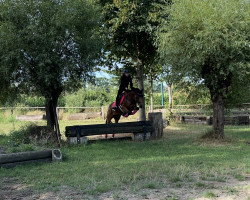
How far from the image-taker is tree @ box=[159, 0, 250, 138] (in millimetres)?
10039

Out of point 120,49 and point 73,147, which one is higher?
point 120,49

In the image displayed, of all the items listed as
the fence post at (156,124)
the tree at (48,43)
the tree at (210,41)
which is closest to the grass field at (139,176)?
the tree at (210,41)

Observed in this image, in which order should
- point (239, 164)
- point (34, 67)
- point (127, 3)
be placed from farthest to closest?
1. point (127, 3)
2. point (34, 67)
3. point (239, 164)

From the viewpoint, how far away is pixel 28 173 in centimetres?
707

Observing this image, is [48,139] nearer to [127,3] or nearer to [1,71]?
[1,71]

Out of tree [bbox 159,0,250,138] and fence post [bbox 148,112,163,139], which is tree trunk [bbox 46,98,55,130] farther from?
tree [bbox 159,0,250,138]

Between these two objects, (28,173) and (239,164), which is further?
(239,164)

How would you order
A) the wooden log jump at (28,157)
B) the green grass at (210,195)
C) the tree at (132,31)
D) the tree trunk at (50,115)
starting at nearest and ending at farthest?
1. the green grass at (210,195)
2. the wooden log jump at (28,157)
3. the tree trunk at (50,115)
4. the tree at (132,31)

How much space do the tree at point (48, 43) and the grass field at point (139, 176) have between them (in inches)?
132

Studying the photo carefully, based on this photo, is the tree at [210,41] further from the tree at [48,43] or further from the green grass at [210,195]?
the green grass at [210,195]

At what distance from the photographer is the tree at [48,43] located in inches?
416

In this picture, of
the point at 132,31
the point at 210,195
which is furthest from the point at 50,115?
the point at 210,195

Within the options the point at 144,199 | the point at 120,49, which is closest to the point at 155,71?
the point at 120,49

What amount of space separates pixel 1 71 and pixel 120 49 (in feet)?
22.1
